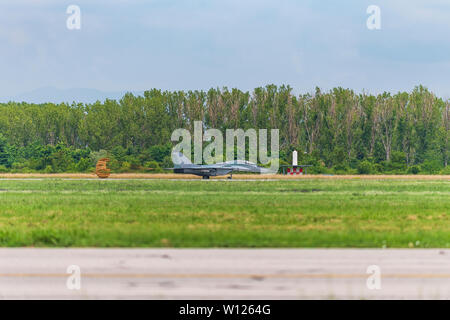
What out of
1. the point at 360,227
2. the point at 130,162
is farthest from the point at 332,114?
the point at 360,227

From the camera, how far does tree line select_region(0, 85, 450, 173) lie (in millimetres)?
57781

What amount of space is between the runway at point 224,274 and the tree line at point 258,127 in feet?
150

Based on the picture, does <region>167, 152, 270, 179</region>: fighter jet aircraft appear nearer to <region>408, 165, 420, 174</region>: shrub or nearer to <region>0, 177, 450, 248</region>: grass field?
<region>0, 177, 450, 248</region>: grass field

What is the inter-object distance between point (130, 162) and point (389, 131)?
90.0 feet

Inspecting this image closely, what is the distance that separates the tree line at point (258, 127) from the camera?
57.8 m

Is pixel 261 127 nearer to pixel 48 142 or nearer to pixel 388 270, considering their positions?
pixel 48 142

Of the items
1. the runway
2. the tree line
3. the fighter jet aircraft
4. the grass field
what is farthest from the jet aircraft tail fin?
the runway

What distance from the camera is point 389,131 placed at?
59.0 metres

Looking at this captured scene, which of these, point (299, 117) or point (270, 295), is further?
point (299, 117)

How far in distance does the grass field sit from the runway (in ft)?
4.03

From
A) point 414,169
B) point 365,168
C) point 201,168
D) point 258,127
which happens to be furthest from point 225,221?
point 258,127

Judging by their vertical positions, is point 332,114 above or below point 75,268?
above

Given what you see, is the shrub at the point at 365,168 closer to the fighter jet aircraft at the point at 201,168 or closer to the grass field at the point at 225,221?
the fighter jet aircraft at the point at 201,168
